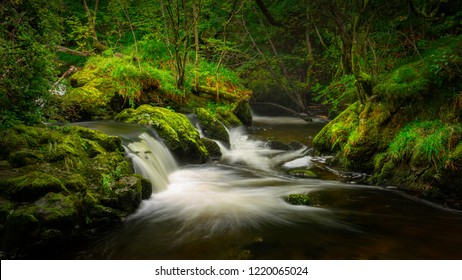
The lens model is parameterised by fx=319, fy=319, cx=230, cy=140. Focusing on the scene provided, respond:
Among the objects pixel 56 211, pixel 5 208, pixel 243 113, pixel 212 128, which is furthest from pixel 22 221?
pixel 243 113

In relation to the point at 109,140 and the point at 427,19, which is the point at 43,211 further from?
the point at 427,19

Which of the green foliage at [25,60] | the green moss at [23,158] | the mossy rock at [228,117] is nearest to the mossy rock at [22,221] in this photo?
the green moss at [23,158]

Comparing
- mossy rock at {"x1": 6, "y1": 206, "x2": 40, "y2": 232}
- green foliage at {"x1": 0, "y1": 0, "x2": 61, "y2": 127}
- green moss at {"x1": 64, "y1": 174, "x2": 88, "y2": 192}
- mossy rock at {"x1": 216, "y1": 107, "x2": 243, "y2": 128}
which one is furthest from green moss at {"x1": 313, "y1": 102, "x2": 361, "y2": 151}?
mossy rock at {"x1": 6, "y1": 206, "x2": 40, "y2": 232}

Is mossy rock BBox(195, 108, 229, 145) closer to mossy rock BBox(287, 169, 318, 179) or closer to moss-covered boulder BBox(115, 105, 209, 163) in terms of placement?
moss-covered boulder BBox(115, 105, 209, 163)

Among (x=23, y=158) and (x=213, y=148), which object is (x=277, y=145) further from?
(x=23, y=158)

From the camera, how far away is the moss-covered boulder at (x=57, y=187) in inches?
147

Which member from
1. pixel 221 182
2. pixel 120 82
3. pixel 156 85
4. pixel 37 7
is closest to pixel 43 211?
pixel 37 7

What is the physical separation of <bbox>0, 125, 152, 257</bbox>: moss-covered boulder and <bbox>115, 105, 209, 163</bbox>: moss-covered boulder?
9.71 ft

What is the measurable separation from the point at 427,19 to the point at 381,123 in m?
2.91

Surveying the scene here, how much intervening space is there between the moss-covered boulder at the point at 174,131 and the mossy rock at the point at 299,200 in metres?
3.76

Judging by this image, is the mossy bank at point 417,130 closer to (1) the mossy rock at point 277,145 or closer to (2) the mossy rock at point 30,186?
(1) the mossy rock at point 277,145

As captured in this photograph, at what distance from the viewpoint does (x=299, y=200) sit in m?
5.85

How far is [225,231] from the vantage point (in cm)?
470

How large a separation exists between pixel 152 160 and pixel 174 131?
203 cm
